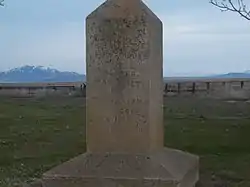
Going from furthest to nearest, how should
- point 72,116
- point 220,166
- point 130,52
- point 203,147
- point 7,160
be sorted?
point 72,116 < point 203,147 < point 7,160 < point 220,166 < point 130,52

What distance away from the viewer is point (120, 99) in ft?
21.1

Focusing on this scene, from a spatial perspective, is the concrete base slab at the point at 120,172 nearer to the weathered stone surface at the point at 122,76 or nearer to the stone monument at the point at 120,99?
the stone monument at the point at 120,99

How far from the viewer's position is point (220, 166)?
9531 millimetres

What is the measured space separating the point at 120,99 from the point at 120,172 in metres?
0.71

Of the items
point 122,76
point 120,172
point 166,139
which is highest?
point 122,76

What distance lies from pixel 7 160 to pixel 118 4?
480cm

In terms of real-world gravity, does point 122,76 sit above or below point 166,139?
above

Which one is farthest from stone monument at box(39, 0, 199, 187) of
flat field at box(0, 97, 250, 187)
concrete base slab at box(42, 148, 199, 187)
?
flat field at box(0, 97, 250, 187)

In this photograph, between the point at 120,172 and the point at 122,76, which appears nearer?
the point at 120,172

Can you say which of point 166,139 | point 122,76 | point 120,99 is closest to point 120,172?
point 120,99

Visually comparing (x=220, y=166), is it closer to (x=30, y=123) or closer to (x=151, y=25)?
(x=151, y=25)

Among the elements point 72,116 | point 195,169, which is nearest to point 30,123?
point 72,116

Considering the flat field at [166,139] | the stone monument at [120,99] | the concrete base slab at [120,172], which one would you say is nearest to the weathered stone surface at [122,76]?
the stone monument at [120,99]

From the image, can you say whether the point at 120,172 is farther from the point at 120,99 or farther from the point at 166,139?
the point at 166,139
